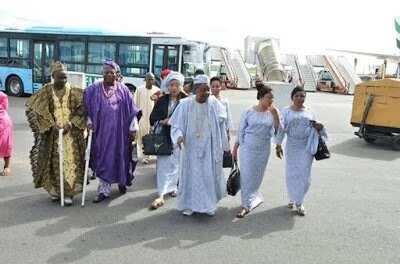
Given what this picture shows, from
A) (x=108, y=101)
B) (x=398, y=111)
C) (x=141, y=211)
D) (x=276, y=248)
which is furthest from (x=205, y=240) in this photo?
(x=398, y=111)

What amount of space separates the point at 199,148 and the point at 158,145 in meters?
0.77

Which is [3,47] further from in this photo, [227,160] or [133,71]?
[227,160]

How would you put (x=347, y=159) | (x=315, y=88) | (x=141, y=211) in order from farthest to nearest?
(x=315, y=88) → (x=347, y=159) → (x=141, y=211)

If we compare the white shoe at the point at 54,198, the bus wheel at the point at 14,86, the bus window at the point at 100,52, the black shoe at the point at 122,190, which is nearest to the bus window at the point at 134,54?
the bus window at the point at 100,52

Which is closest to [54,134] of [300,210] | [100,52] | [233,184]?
[233,184]

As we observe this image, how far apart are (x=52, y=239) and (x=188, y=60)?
553 inches

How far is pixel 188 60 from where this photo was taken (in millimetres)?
18391

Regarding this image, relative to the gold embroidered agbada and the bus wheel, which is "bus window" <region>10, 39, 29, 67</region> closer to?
the bus wheel

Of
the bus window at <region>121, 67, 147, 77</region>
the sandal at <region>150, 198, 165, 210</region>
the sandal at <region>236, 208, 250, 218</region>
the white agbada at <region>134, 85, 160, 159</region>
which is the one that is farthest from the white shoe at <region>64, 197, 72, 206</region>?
the bus window at <region>121, 67, 147, 77</region>

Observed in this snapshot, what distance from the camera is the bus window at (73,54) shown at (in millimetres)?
19203

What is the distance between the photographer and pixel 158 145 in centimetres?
614

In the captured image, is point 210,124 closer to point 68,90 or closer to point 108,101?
point 108,101

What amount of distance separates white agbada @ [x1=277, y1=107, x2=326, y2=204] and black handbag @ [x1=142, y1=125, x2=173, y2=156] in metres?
1.29

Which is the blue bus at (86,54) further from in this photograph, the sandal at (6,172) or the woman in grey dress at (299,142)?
the woman in grey dress at (299,142)
